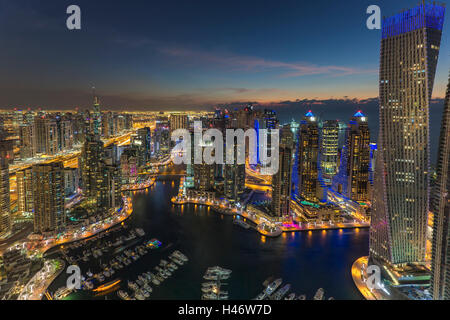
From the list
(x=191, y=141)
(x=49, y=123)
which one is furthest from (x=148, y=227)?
(x=49, y=123)

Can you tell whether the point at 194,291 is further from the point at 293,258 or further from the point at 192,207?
the point at 192,207

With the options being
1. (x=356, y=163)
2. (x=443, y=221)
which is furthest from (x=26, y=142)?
(x=443, y=221)

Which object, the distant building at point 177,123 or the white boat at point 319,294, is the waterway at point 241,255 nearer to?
the white boat at point 319,294

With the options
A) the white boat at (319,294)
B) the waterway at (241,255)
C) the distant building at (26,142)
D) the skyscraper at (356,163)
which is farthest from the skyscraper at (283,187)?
the distant building at (26,142)

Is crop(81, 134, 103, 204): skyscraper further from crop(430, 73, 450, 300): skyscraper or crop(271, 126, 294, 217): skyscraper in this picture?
crop(430, 73, 450, 300): skyscraper

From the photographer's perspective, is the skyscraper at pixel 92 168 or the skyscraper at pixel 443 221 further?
the skyscraper at pixel 92 168

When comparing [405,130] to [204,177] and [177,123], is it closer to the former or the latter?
[204,177]
